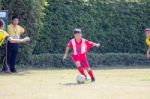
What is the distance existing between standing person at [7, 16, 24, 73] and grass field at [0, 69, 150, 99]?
0.79 meters

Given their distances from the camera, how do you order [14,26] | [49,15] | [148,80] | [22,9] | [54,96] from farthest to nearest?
[49,15] < [22,9] < [14,26] < [148,80] < [54,96]

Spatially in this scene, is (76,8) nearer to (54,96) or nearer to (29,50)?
(29,50)

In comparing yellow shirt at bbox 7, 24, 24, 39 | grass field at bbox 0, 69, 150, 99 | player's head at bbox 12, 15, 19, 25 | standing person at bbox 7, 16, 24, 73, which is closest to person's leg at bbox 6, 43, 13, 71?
standing person at bbox 7, 16, 24, 73

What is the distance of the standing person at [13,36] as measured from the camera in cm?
2108

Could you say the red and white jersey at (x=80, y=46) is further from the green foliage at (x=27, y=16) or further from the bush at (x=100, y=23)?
the bush at (x=100, y=23)

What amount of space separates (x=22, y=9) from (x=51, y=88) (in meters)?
7.41

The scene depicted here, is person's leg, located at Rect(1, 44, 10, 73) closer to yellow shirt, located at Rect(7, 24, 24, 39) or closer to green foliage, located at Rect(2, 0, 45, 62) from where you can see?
green foliage, located at Rect(2, 0, 45, 62)

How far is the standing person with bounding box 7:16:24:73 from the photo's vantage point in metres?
21.1

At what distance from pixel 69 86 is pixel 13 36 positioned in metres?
5.29

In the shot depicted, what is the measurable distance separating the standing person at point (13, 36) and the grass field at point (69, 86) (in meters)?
0.79

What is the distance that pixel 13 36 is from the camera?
21.0 m

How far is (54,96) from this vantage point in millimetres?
14031

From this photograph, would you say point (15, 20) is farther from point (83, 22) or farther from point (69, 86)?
point (69, 86)

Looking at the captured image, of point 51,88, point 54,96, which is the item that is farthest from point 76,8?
point 54,96
